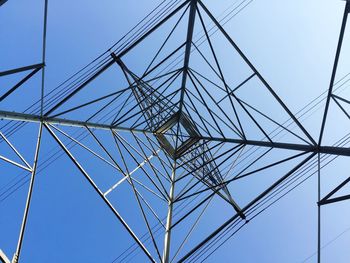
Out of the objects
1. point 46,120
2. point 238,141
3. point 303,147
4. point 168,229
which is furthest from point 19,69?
point 238,141

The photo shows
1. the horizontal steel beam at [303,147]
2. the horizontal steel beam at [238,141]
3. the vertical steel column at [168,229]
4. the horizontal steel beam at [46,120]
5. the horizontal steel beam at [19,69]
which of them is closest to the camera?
the horizontal steel beam at [19,69]

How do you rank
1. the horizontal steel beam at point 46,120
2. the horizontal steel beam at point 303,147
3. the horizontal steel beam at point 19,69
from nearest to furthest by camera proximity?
the horizontal steel beam at point 19,69
the horizontal steel beam at point 303,147
the horizontal steel beam at point 46,120

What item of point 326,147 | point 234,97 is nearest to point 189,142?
point 234,97

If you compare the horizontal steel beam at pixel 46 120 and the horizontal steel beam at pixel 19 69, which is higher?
the horizontal steel beam at pixel 19 69

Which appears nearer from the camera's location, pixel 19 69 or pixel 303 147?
pixel 19 69

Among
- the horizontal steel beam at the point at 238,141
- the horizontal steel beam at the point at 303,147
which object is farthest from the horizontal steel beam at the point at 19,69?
the horizontal steel beam at the point at 303,147

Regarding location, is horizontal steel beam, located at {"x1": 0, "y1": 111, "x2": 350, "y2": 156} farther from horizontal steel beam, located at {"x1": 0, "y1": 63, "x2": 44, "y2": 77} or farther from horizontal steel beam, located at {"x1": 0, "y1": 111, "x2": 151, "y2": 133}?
horizontal steel beam, located at {"x1": 0, "y1": 63, "x2": 44, "y2": 77}

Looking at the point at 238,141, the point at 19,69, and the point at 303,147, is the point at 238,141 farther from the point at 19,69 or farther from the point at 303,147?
the point at 19,69

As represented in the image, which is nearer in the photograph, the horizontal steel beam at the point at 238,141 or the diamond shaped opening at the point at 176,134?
the horizontal steel beam at the point at 238,141

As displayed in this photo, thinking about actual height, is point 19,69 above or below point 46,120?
above

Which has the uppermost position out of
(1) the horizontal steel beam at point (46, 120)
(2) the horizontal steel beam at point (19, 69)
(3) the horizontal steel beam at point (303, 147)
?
(2) the horizontal steel beam at point (19, 69)

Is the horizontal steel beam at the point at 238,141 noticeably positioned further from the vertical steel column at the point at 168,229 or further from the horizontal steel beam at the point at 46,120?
the vertical steel column at the point at 168,229

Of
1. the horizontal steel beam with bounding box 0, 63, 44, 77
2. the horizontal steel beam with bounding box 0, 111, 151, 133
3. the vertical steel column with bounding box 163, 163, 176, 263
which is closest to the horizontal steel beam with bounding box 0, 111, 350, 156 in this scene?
the horizontal steel beam with bounding box 0, 111, 151, 133

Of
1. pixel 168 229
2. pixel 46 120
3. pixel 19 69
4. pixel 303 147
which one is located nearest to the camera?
pixel 19 69
